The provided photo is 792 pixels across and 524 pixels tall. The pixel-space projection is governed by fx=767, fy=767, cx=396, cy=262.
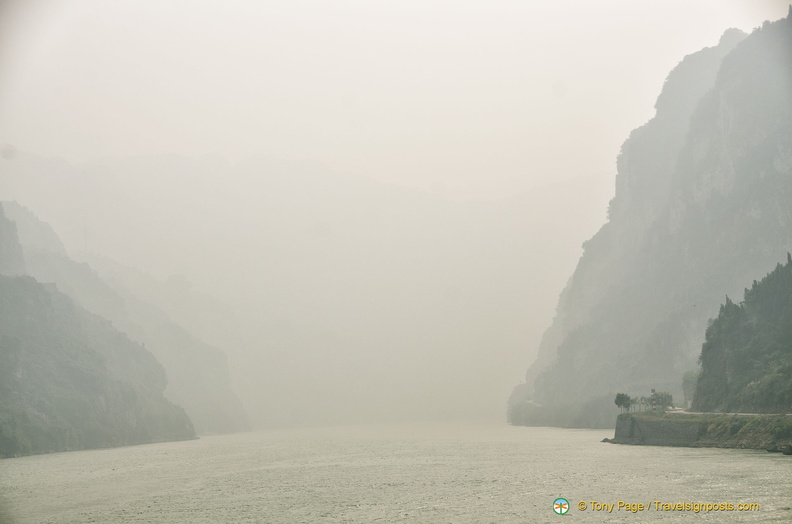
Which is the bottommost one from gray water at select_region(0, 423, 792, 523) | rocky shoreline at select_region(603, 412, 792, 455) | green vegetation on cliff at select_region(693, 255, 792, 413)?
gray water at select_region(0, 423, 792, 523)

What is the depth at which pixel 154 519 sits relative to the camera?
247 ft

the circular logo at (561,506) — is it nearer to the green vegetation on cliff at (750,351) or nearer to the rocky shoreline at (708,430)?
the rocky shoreline at (708,430)

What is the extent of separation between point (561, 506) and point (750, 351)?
3879 inches

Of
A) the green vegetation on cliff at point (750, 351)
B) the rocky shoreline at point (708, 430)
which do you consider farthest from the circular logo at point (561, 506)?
the green vegetation on cliff at point (750, 351)

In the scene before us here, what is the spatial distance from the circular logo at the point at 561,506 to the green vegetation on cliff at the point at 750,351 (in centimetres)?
6959

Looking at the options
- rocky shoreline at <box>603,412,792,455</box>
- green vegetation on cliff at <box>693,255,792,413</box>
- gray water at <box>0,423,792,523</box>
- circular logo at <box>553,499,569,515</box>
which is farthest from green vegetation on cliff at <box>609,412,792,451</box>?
circular logo at <box>553,499,569,515</box>

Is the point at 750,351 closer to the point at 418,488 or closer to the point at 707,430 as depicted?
the point at 707,430

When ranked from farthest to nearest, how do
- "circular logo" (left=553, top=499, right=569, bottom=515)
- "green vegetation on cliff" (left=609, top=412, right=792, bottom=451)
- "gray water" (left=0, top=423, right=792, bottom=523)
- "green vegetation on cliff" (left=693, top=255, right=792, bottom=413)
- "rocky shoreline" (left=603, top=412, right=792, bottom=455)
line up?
"green vegetation on cliff" (left=693, top=255, right=792, bottom=413), "green vegetation on cliff" (left=609, top=412, right=792, bottom=451), "rocky shoreline" (left=603, top=412, right=792, bottom=455), "gray water" (left=0, top=423, right=792, bottom=523), "circular logo" (left=553, top=499, right=569, bottom=515)

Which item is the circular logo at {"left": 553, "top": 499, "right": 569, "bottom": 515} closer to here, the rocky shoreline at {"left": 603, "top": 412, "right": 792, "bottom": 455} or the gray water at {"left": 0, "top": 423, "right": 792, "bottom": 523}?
the gray water at {"left": 0, "top": 423, "right": 792, "bottom": 523}

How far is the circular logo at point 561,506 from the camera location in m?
69.7

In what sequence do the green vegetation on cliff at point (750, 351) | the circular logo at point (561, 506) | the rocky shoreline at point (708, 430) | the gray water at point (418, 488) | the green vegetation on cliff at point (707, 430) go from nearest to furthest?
1. the circular logo at point (561, 506)
2. the gray water at point (418, 488)
3. the rocky shoreline at point (708, 430)
4. the green vegetation on cliff at point (707, 430)
5. the green vegetation on cliff at point (750, 351)

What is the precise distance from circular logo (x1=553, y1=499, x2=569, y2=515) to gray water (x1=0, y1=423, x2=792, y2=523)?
0.61 metres

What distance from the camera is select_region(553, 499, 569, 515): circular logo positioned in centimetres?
6969

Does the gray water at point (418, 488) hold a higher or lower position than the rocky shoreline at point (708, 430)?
lower
